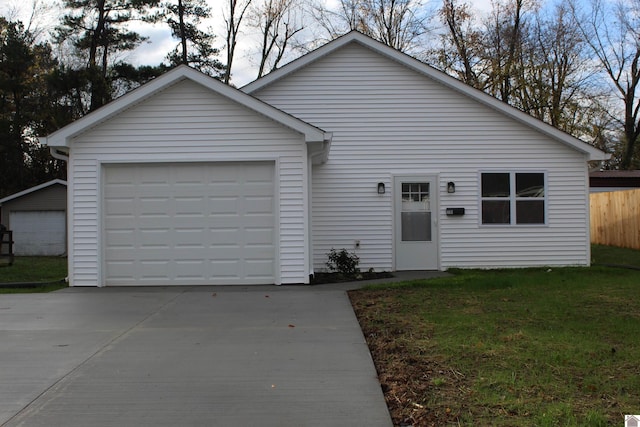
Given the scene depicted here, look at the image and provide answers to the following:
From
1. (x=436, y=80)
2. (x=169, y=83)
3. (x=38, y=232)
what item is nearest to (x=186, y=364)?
(x=169, y=83)

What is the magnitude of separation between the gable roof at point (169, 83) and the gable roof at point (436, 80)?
272 centimetres

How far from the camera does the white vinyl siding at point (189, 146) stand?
10477mm

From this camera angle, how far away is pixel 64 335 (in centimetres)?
673

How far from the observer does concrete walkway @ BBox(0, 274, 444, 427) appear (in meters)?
4.21

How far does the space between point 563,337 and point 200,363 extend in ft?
12.6

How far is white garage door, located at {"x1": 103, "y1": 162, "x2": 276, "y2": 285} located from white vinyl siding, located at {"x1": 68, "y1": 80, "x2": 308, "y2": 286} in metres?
0.20

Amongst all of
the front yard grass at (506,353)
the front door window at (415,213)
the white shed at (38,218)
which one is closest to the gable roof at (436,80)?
the front door window at (415,213)

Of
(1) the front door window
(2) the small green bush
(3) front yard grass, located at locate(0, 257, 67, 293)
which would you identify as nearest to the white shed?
(3) front yard grass, located at locate(0, 257, 67, 293)

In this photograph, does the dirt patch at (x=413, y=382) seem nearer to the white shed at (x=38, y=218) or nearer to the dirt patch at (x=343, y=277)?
the dirt patch at (x=343, y=277)

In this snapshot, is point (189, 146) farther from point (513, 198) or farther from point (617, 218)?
point (617, 218)

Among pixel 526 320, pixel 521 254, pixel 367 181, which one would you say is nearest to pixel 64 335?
pixel 526 320

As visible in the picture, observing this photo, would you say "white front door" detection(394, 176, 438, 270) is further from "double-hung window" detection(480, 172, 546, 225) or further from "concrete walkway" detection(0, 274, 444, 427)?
"concrete walkway" detection(0, 274, 444, 427)

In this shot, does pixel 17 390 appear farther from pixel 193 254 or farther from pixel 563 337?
pixel 193 254

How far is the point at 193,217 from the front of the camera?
10617mm
